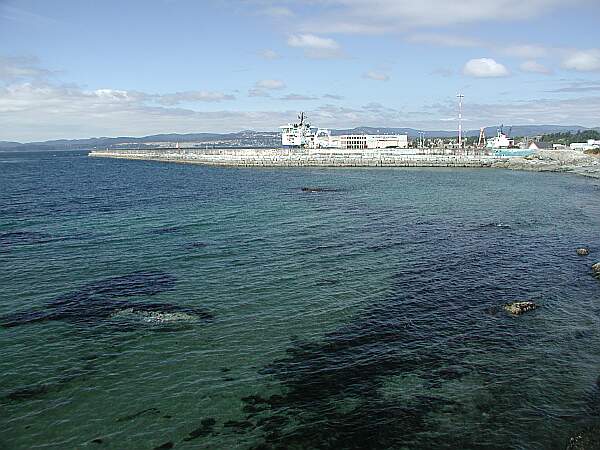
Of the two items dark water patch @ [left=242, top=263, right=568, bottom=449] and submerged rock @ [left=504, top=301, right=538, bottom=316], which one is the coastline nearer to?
submerged rock @ [left=504, top=301, right=538, bottom=316]

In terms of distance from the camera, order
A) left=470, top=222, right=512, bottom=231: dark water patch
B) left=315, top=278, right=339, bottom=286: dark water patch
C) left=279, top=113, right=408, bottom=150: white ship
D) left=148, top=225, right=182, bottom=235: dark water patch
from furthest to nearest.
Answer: left=279, top=113, right=408, bottom=150: white ship < left=470, top=222, right=512, bottom=231: dark water patch < left=148, top=225, right=182, bottom=235: dark water patch < left=315, top=278, right=339, bottom=286: dark water patch

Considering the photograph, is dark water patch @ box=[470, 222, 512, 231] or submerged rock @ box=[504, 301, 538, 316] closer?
submerged rock @ box=[504, 301, 538, 316]

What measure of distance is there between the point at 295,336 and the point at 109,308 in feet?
32.3

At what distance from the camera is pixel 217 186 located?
8450 centimetres

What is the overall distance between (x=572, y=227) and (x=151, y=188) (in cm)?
6244

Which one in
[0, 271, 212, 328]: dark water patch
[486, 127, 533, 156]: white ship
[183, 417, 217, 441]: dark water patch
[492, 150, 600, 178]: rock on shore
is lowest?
[183, 417, 217, 441]: dark water patch

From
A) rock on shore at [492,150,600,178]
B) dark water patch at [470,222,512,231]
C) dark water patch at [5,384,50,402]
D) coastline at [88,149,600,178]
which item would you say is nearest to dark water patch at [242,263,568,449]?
dark water patch at [5,384,50,402]

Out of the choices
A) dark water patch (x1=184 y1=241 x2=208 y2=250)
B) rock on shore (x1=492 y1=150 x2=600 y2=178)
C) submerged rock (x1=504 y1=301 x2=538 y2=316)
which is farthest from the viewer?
rock on shore (x1=492 y1=150 x2=600 y2=178)

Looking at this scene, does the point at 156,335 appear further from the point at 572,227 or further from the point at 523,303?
A: the point at 572,227

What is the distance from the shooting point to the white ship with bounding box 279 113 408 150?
17138 centimetres

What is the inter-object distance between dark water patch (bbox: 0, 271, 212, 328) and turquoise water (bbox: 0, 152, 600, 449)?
14 centimetres

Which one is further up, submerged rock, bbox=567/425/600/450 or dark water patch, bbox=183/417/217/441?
dark water patch, bbox=183/417/217/441

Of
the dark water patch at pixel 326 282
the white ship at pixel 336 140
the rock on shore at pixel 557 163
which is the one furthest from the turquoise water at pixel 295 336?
the white ship at pixel 336 140

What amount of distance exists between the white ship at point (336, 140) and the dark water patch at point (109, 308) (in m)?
143
